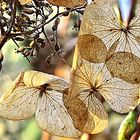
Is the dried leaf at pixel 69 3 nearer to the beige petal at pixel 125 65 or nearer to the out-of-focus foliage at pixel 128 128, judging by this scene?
the beige petal at pixel 125 65

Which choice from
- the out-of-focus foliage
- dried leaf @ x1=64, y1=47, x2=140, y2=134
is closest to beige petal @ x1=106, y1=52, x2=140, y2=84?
dried leaf @ x1=64, y1=47, x2=140, y2=134

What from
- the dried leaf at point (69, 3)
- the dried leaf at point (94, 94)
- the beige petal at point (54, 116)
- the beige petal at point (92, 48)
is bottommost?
the beige petal at point (54, 116)

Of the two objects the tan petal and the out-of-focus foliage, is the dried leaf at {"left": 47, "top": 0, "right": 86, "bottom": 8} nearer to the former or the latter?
the tan petal

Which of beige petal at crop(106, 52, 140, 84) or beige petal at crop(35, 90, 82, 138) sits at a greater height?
beige petal at crop(106, 52, 140, 84)

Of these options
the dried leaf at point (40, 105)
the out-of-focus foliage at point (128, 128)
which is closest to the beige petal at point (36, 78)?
the dried leaf at point (40, 105)

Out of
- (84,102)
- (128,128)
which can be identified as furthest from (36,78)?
(128,128)

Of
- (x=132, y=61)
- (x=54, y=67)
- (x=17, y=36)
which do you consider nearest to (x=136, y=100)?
(x=132, y=61)

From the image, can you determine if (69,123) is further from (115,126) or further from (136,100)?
(115,126)

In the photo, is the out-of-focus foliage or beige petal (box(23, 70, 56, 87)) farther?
the out-of-focus foliage
